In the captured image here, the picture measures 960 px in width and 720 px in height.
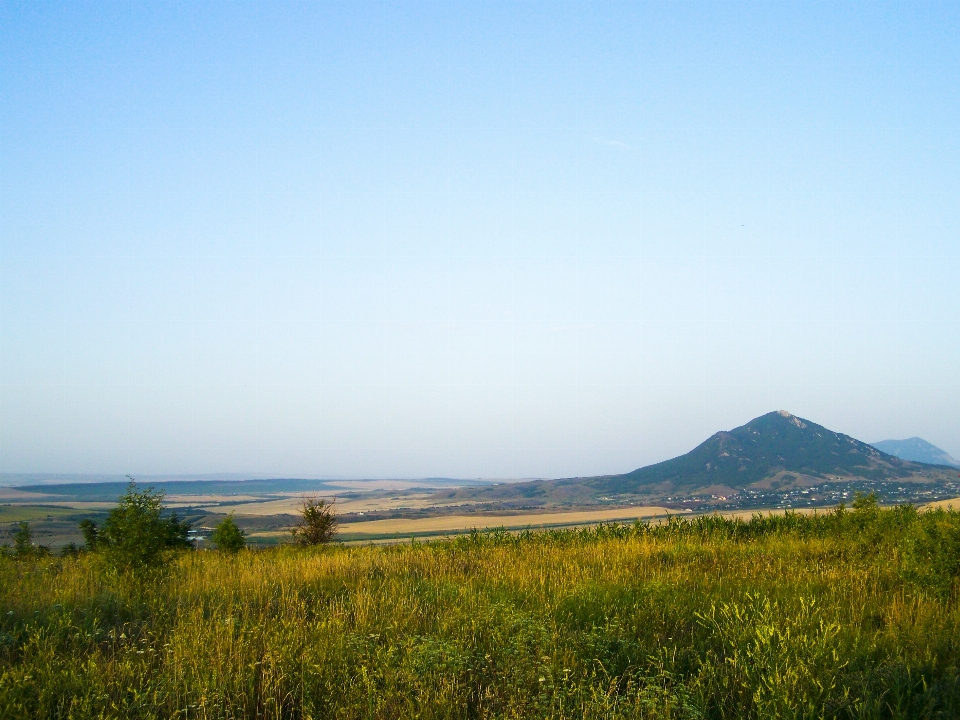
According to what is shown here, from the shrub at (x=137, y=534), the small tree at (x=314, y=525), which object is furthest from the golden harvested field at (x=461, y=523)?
the shrub at (x=137, y=534)

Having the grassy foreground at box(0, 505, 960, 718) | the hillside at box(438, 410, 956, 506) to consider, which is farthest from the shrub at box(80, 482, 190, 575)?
the hillside at box(438, 410, 956, 506)

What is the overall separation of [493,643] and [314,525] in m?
27.1

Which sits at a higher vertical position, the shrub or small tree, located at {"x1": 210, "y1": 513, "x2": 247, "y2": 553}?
the shrub

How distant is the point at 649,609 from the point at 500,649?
2.52 meters

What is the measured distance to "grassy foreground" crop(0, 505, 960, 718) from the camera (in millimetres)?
4781

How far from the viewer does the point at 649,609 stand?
7547mm

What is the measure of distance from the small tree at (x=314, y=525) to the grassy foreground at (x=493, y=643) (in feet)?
66.0

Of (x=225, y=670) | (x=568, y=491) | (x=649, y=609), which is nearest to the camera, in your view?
(x=225, y=670)

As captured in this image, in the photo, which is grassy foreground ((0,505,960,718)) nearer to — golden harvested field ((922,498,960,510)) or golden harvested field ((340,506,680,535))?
golden harvested field ((922,498,960,510))

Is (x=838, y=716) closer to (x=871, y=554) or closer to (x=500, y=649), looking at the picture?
(x=500, y=649)

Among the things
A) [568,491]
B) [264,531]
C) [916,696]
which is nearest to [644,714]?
[916,696]

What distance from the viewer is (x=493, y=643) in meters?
6.10

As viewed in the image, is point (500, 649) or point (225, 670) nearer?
point (225, 670)

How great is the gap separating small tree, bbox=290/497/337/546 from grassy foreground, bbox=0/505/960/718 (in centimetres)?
2012
